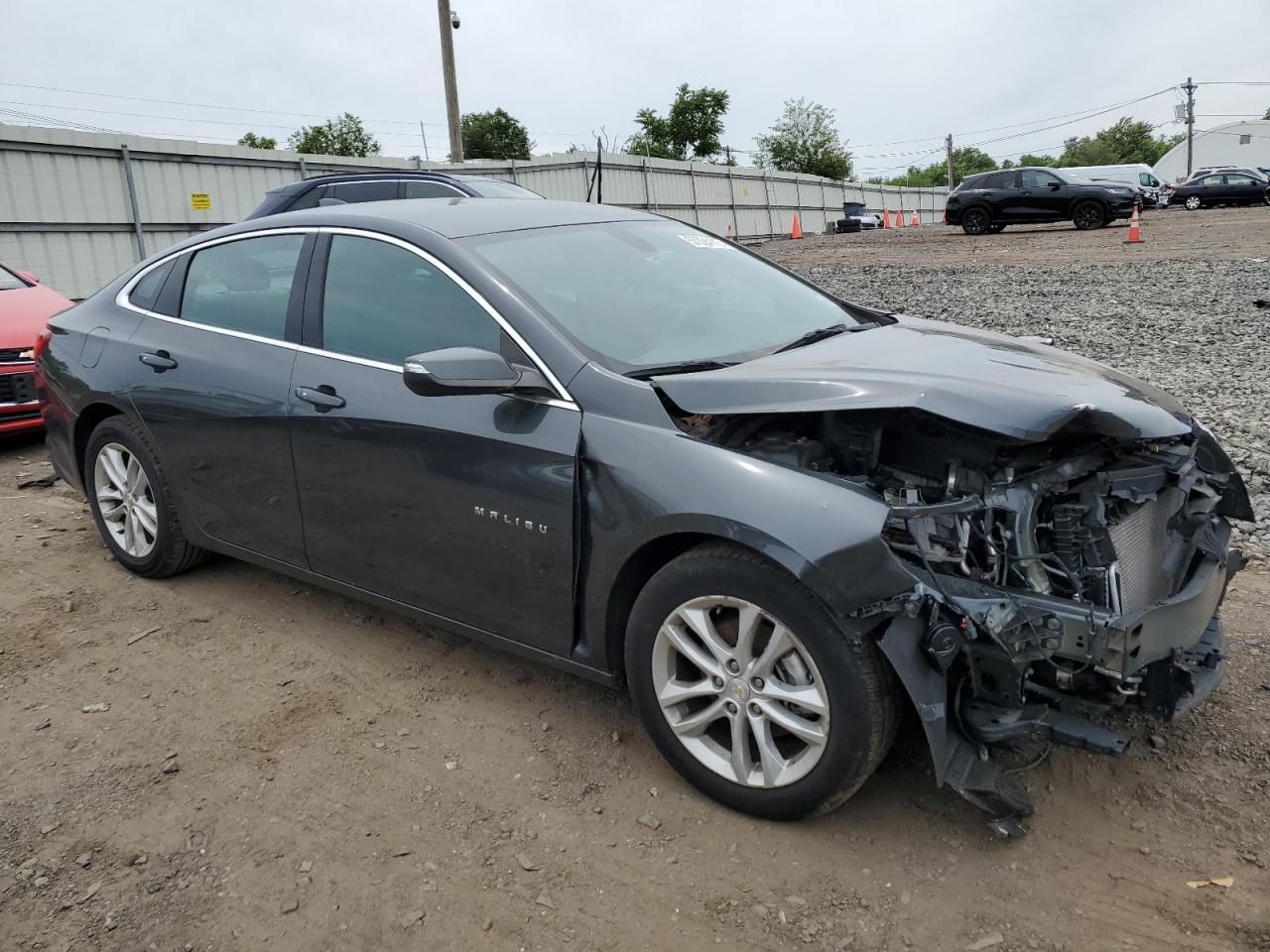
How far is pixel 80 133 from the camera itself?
14320mm

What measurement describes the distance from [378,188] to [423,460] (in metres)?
7.88

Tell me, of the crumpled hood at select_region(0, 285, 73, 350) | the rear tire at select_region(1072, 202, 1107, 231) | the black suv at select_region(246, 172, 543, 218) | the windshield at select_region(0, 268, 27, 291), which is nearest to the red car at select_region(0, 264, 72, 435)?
the crumpled hood at select_region(0, 285, 73, 350)

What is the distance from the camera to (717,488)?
8.32 ft

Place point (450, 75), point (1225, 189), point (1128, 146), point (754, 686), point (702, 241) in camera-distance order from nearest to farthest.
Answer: point (754, 686) → point (702, 241) → point (450, 75) → point (1225, 189) → point (1128, 146)

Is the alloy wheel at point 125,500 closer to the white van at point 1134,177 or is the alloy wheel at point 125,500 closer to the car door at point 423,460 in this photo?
the car door at point 423,460

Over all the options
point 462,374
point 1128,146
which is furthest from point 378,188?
point 1128,146

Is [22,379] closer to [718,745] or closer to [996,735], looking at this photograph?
[718,745]

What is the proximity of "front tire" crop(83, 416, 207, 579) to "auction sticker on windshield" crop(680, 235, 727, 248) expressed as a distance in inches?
95.6

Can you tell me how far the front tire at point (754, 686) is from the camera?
2406mm

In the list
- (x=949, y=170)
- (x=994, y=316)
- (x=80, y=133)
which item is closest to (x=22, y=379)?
(x=994, y=316)

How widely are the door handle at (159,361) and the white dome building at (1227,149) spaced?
71989 millimetres

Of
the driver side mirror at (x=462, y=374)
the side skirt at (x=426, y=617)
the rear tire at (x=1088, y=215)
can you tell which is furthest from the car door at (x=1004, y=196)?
→ the driver side mirror at (x=462, y=374)

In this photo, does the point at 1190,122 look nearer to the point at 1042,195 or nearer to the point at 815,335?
the point at 1042,195

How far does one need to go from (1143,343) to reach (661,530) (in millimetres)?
7289
